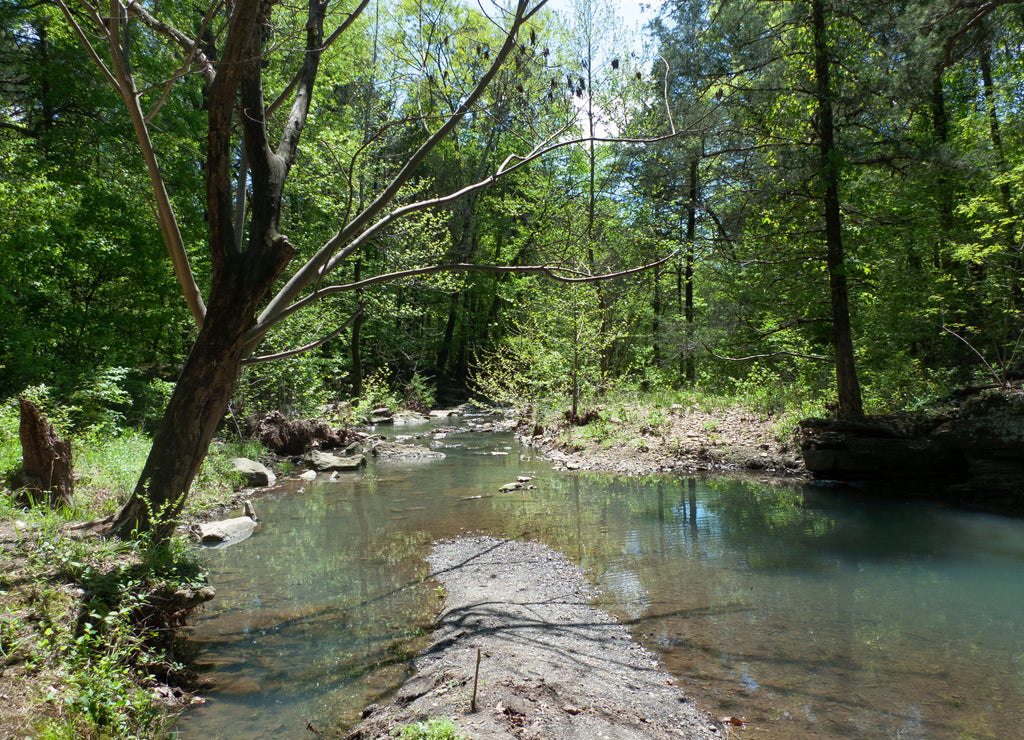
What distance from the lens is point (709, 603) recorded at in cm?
485

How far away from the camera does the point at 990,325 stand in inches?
448

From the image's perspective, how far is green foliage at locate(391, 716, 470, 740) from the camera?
2.53 m

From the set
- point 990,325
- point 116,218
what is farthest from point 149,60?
point 990,325

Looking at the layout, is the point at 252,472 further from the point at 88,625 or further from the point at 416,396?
the point at 416,396

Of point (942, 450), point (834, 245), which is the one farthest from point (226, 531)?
point (834, 245)

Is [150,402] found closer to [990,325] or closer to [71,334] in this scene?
[71,334]

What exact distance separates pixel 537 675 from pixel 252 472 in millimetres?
8621

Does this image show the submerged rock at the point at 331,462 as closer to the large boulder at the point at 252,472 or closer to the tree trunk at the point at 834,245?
the large boulder at the point at 252,472

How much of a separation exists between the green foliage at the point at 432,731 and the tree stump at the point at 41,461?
450 centimetres

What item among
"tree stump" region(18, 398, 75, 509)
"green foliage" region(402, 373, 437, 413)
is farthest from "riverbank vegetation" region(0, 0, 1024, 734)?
"green foliage" region(402, 373, 437, 413)

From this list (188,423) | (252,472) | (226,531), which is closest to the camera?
(188,423)

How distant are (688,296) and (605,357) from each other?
4735mm

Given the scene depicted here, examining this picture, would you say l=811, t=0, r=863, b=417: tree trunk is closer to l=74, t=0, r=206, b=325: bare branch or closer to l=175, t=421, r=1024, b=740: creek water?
l=175, t=421, r=1024, b=740: creek water

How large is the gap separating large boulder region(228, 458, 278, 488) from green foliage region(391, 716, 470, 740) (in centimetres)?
858
